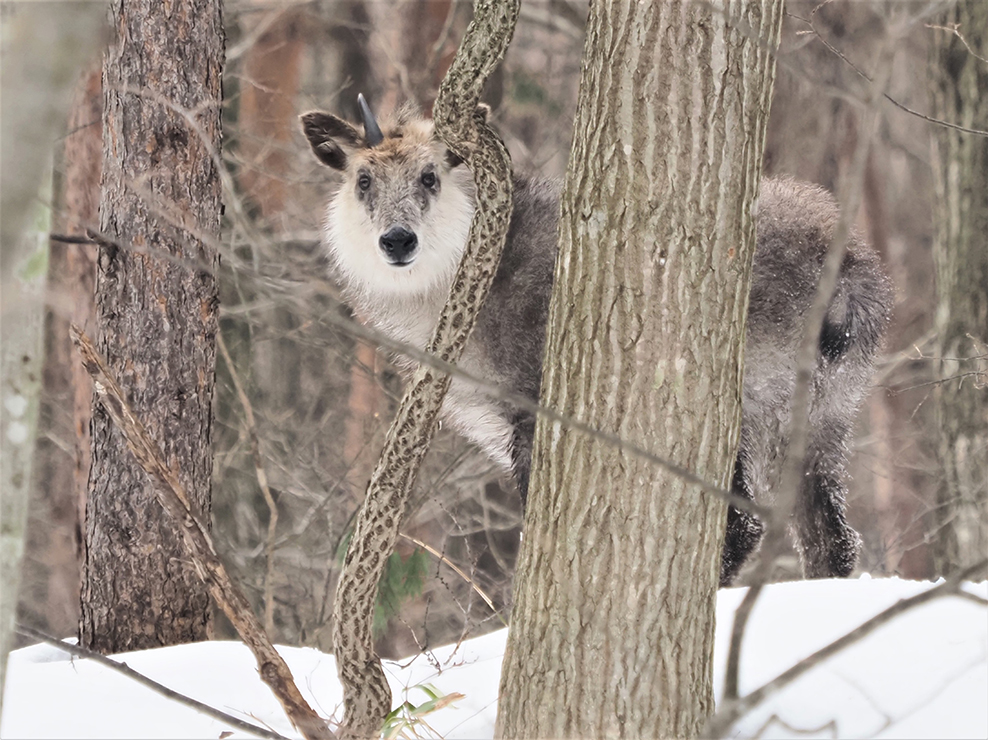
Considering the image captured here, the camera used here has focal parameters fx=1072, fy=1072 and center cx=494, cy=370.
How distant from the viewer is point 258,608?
7.88 meters

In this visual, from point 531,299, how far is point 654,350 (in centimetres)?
210

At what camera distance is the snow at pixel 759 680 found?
2.89 meters

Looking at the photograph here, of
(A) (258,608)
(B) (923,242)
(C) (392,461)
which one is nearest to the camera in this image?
(C) (392,461)

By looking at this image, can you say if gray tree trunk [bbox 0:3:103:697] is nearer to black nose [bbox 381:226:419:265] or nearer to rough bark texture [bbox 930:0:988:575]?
black nose [bbox 381:226:419:265]

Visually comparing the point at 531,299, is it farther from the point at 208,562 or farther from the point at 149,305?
the point at 208,562

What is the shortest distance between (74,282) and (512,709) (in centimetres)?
540

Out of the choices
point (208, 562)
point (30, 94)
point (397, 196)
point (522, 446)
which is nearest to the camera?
point (30, 94)

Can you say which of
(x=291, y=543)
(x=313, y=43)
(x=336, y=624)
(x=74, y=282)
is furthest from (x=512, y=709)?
(x=313, y=43)

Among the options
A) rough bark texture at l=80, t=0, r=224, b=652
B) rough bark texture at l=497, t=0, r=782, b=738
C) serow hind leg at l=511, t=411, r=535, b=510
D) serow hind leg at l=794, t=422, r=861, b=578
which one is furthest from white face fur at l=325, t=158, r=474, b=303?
rough bark texture at l=497, t=0, r=782, b=738

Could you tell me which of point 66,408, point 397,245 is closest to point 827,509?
point 397,245

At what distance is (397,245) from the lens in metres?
4.73

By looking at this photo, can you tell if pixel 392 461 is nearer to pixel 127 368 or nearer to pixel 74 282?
pixel 127 368

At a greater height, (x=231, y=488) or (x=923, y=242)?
(x=923, y=242)

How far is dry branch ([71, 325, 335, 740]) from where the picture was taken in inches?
123
